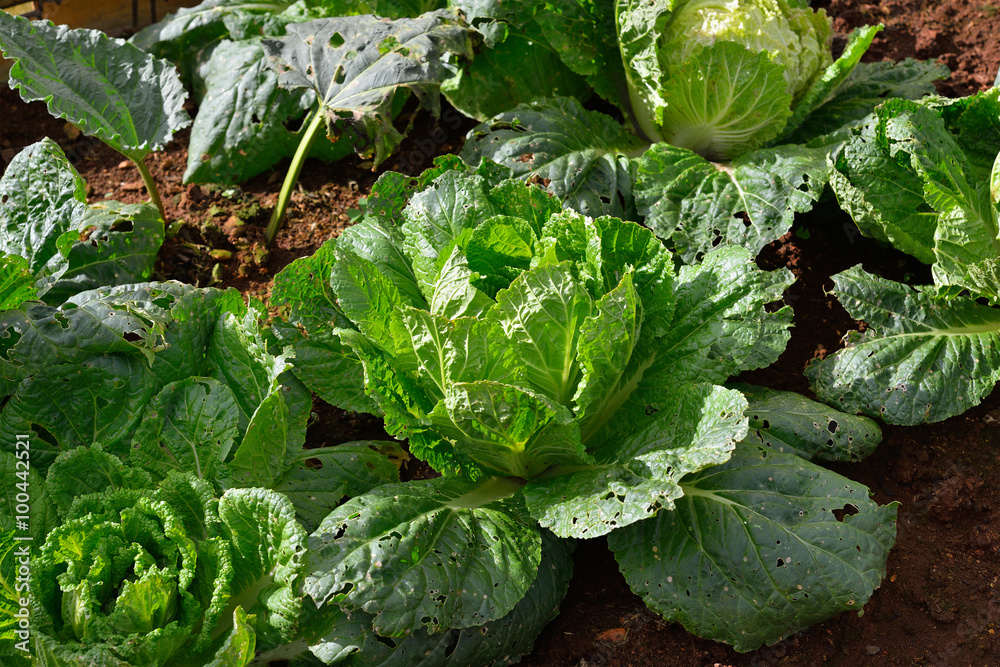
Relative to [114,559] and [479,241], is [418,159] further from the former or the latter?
[114,559]

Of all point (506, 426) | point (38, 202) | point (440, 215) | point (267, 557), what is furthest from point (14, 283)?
point (506, 426)

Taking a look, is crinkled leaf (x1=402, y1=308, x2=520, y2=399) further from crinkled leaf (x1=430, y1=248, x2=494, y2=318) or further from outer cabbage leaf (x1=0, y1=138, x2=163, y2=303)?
outer cabbage leaf (x1=0, y1=138, x2=163, y2=303)

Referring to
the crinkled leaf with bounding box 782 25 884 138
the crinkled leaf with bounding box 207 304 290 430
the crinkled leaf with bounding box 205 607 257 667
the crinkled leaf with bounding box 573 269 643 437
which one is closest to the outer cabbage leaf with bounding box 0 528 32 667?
the crinkled leaf with bounding box 205 607 257 667

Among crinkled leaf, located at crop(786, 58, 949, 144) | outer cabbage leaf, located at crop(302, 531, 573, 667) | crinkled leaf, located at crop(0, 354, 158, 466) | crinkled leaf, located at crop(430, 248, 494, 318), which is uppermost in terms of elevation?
crinkled leaf, located at crop(786, 58, 949, 144)

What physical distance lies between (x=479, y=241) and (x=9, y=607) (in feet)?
5.04

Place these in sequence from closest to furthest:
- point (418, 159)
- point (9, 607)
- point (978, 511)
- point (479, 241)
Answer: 1. point (9, 607)
2. point (479, 241)
3. point (978, 511)
4. point (418, 159)

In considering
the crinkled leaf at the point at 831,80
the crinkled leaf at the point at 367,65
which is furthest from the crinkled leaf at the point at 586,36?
the crinkled leaf at the point at 831,80

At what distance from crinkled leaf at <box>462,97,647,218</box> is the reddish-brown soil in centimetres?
54

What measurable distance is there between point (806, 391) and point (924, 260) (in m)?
0.66

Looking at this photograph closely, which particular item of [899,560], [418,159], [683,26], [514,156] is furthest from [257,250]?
[899,560]

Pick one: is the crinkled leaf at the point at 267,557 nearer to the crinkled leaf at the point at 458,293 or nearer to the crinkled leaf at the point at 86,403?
the crinkled leaf at the point at 86,403

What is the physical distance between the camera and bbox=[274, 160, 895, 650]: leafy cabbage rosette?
208 cm

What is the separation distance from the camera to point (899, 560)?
2.47 m

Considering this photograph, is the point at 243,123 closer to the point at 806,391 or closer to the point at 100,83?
the point at 100,83
